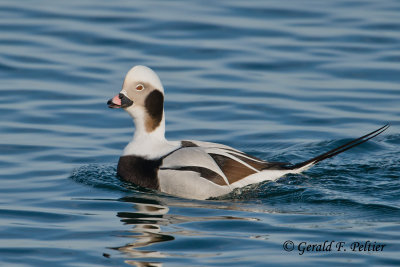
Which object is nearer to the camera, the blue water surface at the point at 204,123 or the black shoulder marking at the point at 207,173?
the blue water surface at the point at 204,123

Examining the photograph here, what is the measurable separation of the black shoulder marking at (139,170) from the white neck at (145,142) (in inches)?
3.1

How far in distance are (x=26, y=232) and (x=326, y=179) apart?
3.61 meters

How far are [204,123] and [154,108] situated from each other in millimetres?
2457

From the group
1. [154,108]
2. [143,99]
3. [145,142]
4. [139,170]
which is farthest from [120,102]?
[139,170]

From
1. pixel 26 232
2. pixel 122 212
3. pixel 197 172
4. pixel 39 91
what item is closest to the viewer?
pixel 26 232

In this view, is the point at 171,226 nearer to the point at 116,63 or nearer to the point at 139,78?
the point at 139,78

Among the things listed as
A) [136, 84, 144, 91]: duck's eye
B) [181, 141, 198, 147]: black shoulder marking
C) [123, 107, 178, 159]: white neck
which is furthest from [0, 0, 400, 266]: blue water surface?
[136, 84, 144, 91]: duck's eye

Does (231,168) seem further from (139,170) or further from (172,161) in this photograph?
(139,170)

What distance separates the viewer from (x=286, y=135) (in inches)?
474

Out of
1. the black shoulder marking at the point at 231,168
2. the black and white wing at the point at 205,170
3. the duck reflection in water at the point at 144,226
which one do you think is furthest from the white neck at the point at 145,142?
the duck reflection in water at the point at 144,226

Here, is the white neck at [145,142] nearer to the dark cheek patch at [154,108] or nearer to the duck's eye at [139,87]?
the dark cheek patch at [154,108]

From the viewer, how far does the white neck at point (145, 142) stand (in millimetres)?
9930

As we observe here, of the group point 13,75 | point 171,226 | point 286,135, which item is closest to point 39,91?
point 13,75

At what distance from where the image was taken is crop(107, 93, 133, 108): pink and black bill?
32.3 feet
